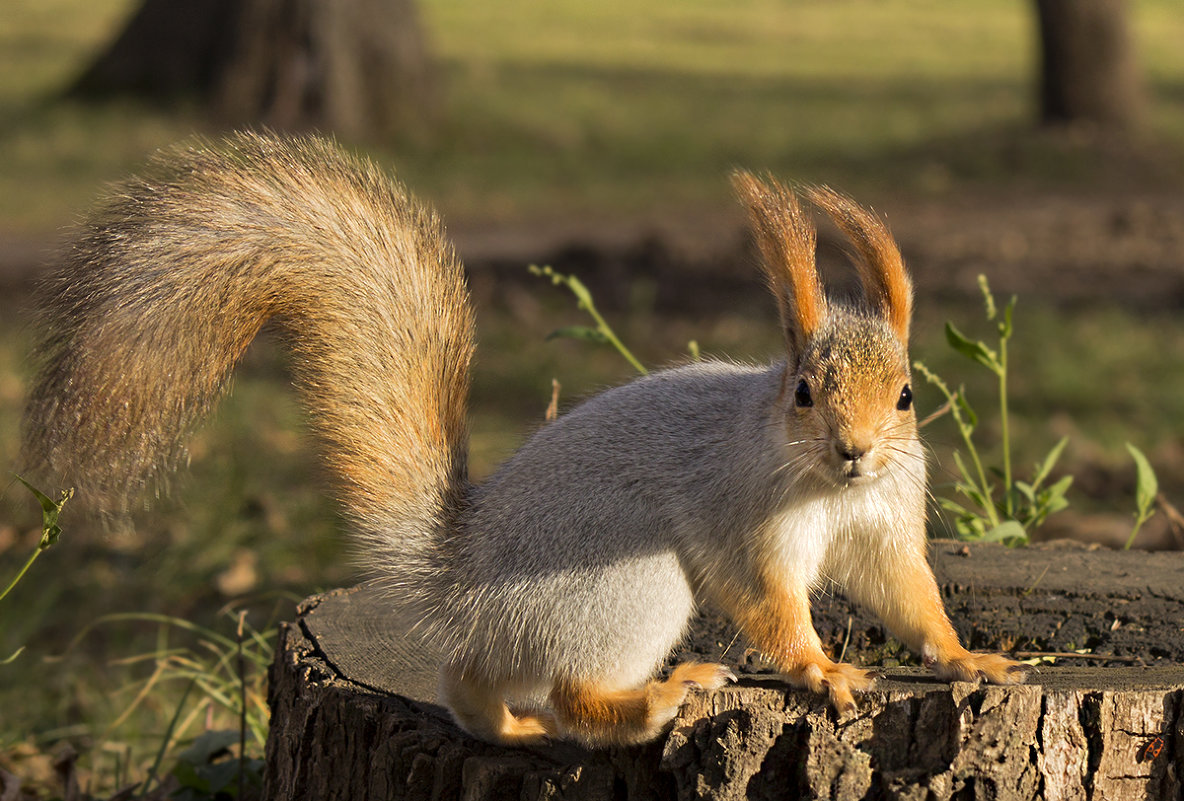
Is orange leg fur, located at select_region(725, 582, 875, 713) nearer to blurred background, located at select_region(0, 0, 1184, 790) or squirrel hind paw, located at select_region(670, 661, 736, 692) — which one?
squirrel hind paw, located at select_region(670, 661, 736, 692)

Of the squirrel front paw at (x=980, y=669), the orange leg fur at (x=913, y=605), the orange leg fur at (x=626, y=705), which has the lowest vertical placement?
the orange leg fur at (x=626, y=705)

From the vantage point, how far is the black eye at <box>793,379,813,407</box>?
5.89 ft

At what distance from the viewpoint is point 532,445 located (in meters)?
2.05

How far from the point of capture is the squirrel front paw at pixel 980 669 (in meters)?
1.85

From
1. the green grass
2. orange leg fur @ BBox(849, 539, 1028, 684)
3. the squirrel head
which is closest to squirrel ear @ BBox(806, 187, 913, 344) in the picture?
the squirrel head

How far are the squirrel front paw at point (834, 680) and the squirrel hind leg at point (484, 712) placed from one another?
0.45m

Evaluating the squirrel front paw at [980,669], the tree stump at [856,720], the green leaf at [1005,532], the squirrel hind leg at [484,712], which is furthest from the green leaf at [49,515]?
the green leaf at [1005,532]

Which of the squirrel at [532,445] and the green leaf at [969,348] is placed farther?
the green leaf at [969,348]

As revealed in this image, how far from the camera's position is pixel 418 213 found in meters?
2.18

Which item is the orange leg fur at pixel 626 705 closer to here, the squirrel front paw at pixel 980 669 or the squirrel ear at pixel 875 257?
the squirrel front paw at pixel 980 669

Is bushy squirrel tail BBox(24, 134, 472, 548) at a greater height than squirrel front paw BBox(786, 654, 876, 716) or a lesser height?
greater

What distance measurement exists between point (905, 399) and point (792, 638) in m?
0.37

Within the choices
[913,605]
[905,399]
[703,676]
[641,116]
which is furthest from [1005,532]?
[641,116]

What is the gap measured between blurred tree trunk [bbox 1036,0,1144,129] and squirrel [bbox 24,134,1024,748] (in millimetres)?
9422
